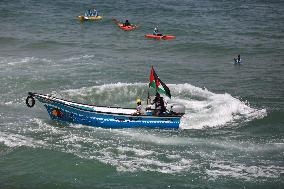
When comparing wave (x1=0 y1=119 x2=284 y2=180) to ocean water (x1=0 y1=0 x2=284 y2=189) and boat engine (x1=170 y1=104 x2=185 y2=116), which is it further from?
boat engine (x1=170 y1=104 x2=185 y2=116)

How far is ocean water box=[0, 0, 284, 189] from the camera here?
22844 mm

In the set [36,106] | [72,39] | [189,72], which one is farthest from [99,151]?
[72,39]

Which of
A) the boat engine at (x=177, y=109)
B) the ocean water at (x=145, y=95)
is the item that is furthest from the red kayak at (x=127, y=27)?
the boat engine at (x=177, y=109)

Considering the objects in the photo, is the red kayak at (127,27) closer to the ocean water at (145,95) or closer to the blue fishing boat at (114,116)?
the ocean water at (145,95)

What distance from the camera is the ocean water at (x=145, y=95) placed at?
22844 mm

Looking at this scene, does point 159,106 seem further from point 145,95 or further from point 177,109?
point 145,95

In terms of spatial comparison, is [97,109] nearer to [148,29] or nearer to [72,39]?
[72,39]

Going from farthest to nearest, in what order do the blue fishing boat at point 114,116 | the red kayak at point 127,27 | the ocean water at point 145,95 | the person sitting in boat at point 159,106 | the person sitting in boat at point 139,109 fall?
the red kayak at point 127,27, the person sitting in boat at point 159,106, the person sitting in boat at point 139,109, the blue fishing boat at point 114,116, the ocean water at point 145,95

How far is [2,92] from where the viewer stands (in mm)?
34812

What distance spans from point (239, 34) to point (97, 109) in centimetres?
3356

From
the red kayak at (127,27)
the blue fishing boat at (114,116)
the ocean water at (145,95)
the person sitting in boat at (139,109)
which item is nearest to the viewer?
the ocean water at (145,95)

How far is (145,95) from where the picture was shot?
3500 centimetres

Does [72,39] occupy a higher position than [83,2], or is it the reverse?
[83,2]

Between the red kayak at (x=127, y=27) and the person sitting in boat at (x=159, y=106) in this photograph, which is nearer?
the person sitting in boat at (x=159, y=106)
